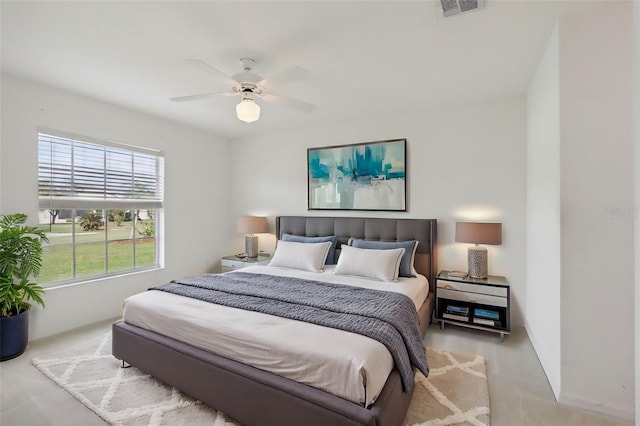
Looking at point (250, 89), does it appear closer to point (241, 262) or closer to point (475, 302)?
point (241, 262)

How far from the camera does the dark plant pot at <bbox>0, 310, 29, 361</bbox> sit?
8.24 feet

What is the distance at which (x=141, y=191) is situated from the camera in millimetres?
3938

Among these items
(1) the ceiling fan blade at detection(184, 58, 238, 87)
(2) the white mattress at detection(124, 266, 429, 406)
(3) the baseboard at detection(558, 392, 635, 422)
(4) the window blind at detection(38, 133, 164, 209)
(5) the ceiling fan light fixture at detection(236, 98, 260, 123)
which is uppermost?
(1) the ceiling fan blade at detection(184, 58, 238, 87)

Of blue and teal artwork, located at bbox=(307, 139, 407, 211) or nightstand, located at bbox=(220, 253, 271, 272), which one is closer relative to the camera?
blue and teal artwork, located at bbox=(307, 139, 407, 211)

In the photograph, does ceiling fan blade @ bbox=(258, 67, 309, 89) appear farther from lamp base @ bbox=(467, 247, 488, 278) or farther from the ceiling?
lamp base @ bbox=(467, 247, 488, 278)

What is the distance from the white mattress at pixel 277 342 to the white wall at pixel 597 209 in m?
1.33

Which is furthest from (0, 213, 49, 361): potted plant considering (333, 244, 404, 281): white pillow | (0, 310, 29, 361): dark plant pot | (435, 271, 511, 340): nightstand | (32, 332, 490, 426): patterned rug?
(435, 271, 511, 340): nightstand

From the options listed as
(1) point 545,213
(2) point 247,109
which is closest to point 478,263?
(1) point 545,213

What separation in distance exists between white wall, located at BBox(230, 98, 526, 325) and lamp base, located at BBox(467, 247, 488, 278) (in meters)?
0.22

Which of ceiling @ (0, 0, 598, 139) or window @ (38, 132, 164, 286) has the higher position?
ceiling @ (0, 0, 598, 139)

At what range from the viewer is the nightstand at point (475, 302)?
2990 millimetres

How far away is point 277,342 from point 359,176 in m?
2.74

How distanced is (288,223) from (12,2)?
3.33 meters

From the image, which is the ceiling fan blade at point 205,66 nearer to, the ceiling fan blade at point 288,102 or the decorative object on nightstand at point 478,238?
the ceiling fan blade at point 288,102
